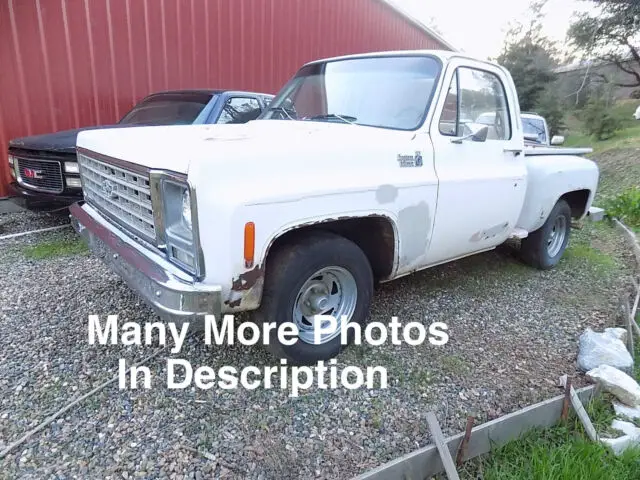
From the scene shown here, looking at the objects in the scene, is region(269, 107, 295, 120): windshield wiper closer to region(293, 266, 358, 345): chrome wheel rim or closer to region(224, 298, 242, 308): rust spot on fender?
region(293, 266, 358, 345): chrome wheel rim

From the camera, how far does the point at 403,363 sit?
3.16 m

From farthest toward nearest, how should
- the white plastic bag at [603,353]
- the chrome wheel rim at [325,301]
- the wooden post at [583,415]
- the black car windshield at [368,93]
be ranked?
the black car windshield at [368,93] < the white plastic bag at [603,353] < the chrome wheel rim at [325,301] < the wooden post at [583,415]

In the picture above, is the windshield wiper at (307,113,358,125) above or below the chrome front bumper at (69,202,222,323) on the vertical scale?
above

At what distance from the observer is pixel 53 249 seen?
505cm

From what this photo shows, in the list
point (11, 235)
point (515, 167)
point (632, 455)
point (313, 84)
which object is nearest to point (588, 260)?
point (515, 167)

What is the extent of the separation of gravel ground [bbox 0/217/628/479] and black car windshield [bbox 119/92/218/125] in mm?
2105

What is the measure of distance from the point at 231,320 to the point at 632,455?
241cm

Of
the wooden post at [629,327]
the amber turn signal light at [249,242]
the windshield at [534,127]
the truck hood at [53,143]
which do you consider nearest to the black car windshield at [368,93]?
the amber turn signal light at [249,242]

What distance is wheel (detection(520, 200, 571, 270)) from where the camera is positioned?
4854 mm

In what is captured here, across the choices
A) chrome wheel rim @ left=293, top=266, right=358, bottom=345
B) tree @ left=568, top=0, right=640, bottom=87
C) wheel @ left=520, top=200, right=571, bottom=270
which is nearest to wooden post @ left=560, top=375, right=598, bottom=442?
chrome wheel rim @ left=293, top=266, right=358, bottom=345

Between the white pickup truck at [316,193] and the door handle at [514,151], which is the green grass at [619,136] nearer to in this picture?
the door handle at [514,151]

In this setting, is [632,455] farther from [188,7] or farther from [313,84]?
[188,7]

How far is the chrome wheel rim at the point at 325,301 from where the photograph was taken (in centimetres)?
293

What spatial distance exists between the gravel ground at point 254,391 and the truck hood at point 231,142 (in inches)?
53.1
